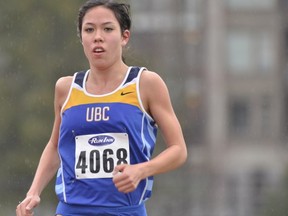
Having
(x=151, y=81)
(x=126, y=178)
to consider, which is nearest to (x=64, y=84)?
(x=151, y=81)

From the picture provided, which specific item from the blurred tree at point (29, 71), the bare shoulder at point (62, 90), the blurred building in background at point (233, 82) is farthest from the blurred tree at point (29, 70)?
the bare shoulder at point (62, 90)

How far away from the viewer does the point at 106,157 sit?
5445 mm

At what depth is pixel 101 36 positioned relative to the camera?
5480 millimetres

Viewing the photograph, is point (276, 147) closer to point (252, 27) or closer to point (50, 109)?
point (252, 27)

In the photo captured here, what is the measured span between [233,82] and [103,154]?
38.8 metres

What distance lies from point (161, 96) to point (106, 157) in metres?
0.34

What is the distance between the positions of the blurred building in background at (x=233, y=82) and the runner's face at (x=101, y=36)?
24575mm

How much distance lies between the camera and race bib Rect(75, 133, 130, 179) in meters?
5.43

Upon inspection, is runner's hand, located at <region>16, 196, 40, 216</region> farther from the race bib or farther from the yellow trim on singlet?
Result: the yellow trim on singlet

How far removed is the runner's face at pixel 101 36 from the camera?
5492 mm

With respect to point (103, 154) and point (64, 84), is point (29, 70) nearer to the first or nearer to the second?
point (64, 84)

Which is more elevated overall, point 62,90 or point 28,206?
point 62,90

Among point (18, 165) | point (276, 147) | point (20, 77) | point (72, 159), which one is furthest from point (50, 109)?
point (276, 147)

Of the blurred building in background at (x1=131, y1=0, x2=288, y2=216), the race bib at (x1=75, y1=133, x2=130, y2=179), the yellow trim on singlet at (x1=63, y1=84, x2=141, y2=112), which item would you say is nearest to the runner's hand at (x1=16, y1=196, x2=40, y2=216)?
the race bib at (x1=75, y1=133, x2=130, y2=179)
